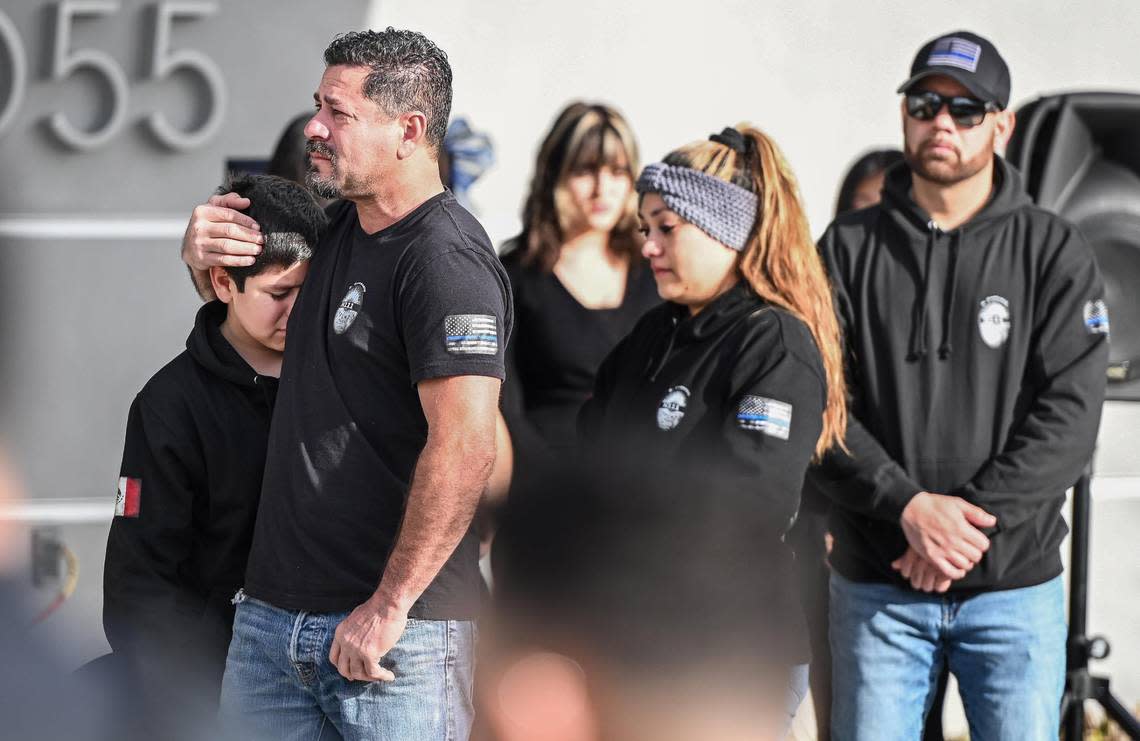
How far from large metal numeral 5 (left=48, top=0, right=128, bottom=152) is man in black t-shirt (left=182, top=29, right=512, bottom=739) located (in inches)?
89.2

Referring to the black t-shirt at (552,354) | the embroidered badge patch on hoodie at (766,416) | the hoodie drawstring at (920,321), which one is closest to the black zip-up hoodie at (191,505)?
the embroidered badge patch on hoodie at (766,416)

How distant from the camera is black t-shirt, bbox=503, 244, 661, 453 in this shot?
3.46 meters

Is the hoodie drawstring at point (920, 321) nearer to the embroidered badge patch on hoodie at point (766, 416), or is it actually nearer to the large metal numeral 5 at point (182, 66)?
the embroidered badge patch on hoodie at point (766, 416)

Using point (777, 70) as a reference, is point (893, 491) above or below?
below

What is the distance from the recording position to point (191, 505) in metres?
2.34

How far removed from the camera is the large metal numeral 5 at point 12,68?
4.23 m

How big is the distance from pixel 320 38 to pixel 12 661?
3594 millimetres

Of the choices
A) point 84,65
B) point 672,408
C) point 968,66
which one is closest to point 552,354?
point 672,408

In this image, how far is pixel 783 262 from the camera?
2.74 metres

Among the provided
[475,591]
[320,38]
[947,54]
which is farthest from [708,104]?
[475,591]

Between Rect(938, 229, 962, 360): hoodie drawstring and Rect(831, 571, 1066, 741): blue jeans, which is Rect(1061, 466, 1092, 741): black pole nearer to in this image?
Rect(831, 571, 1066, 741): blue jeans

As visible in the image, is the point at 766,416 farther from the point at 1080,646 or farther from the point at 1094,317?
the point at 1080,646

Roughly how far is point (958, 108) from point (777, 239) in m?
0.66

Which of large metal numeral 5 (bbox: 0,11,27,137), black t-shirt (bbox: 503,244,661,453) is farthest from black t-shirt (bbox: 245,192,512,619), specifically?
large metal numeral 5 (bbox: 0,11,27,137)
